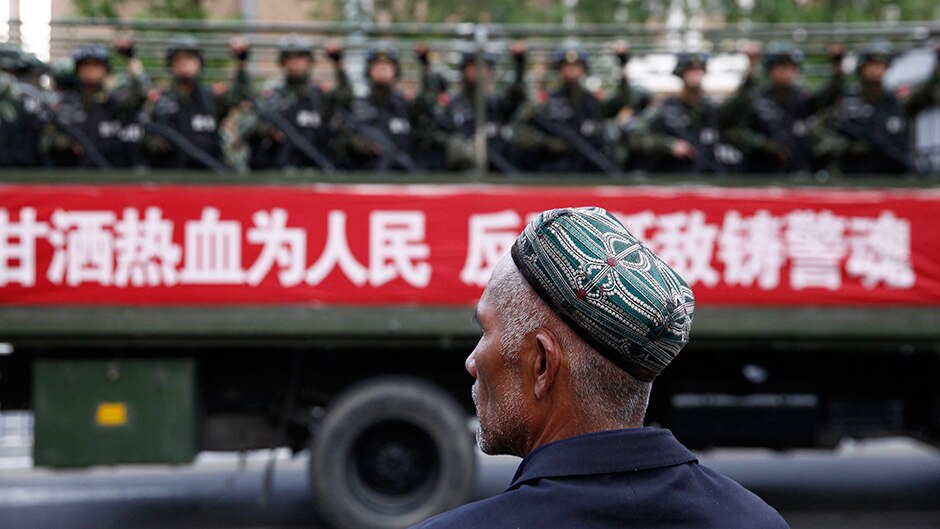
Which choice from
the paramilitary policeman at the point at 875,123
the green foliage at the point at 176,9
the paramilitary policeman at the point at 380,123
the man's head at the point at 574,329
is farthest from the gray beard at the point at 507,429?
the green foliage at the point at 176,9

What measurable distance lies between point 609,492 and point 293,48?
640 cm

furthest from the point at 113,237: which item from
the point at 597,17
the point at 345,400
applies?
the point at 597,17

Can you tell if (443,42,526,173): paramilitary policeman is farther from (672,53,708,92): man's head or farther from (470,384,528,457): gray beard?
(470,384,528,457): gray beard

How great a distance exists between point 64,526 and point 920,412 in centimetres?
576

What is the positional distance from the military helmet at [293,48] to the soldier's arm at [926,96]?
425 cm

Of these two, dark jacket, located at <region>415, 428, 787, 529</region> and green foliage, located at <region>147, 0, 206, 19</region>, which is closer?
dark jacket, located at <region>415, 428, 787, 529</region>

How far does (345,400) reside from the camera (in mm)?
6598

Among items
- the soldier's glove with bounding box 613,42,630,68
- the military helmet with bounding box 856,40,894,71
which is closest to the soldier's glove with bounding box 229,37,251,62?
the soldier's glove with bounding box 613,42,630,68

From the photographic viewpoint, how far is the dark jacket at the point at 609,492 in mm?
1330

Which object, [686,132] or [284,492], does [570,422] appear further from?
[284,492]

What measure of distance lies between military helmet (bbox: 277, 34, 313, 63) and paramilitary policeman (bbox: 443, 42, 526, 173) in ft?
3.49

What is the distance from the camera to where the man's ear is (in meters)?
1.44

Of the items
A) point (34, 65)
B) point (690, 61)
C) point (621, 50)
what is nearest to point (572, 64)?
point (621, 50)

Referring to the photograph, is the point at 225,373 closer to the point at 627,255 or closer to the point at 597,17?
the point at 627,255
